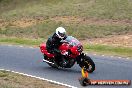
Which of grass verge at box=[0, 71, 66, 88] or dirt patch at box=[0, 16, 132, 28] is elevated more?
grass verge at box=[0, 71, 66, 88]

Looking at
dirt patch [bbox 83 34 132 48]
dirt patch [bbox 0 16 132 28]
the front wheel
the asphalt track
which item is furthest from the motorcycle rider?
dirt patch [bbox 0 16 132 28]

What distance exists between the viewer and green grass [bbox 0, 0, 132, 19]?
40.2m

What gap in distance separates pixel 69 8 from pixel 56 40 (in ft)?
92.5

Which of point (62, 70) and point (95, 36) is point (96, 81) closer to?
point (62, 70)

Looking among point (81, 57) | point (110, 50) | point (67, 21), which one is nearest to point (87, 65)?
point (81, 57)

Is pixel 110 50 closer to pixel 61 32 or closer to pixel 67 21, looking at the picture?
pixel 61 32

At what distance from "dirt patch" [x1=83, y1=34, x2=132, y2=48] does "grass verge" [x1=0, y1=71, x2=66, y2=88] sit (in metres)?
12.0

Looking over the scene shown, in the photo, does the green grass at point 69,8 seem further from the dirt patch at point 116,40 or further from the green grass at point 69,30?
the dirt patch at point 116,40

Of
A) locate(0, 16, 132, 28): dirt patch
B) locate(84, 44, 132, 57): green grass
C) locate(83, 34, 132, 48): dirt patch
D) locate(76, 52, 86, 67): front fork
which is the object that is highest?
locate(76, 52, 86, 67): front fork

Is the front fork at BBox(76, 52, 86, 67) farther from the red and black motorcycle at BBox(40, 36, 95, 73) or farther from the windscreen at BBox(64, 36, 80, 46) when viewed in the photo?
the windscreen at BBox(64, 36, 80, 46)

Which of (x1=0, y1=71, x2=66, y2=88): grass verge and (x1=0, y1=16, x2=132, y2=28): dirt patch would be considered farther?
(x1=0, y1=16, x2=132, y2=28): dirt patch

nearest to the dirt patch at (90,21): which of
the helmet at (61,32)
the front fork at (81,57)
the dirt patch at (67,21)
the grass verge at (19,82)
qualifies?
the dirt patch at (67,21)

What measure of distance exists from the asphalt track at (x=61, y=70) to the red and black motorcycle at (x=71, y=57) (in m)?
0.28

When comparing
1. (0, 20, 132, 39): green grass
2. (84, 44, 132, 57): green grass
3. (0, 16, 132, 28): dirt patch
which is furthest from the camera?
(0, 16, 132, 28): dirt patch
